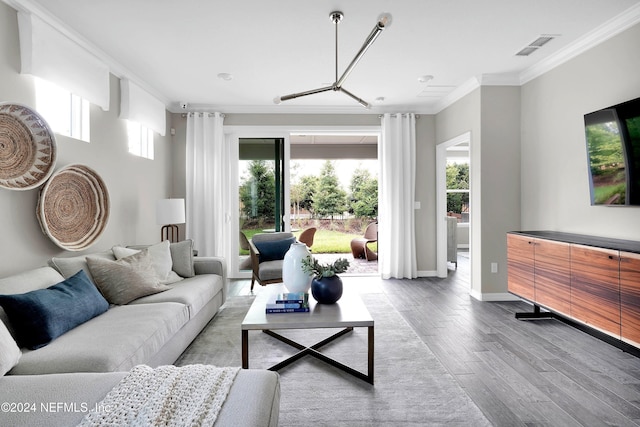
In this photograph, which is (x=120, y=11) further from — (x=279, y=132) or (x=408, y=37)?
A: (x=279, y=132)

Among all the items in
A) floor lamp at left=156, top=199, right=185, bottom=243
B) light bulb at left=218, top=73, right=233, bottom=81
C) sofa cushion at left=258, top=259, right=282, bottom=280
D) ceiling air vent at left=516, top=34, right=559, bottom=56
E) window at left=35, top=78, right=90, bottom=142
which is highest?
light bulb at left=218, top=73, right=233, bottom=81

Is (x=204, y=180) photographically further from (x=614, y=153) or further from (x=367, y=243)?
(x=614, y=153)

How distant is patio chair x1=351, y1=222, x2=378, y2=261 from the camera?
7.29 m

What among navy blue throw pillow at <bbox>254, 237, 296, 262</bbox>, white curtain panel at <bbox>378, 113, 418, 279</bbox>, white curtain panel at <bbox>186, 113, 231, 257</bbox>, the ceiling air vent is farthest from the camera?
white curtain panel at <bbox>378, 113, 418, 279</bbox>

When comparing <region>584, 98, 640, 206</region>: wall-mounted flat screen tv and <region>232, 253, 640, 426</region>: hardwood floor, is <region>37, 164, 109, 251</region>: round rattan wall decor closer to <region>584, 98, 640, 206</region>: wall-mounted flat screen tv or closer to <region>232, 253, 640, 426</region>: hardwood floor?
<region>232, 253, 640, 426</region>: hardwood floor

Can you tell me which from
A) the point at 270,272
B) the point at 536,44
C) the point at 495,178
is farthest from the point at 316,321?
the point at 536,44

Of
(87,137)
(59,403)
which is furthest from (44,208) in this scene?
(59,403)

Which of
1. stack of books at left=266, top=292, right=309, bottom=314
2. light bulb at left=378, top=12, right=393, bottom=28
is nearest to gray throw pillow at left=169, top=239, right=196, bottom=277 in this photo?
stack of books at left=266, top=292, right=309, bottom=314

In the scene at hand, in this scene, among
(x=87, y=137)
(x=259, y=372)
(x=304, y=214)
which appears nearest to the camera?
(x=259, y=372)

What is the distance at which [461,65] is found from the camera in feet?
12.4

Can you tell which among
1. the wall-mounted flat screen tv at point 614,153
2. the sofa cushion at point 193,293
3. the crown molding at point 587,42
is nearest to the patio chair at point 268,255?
the sofa cushion at point 193,293

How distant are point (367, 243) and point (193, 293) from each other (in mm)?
4897

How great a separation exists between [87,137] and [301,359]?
279cm

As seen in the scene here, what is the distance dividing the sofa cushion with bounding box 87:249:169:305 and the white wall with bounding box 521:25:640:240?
385 cm
